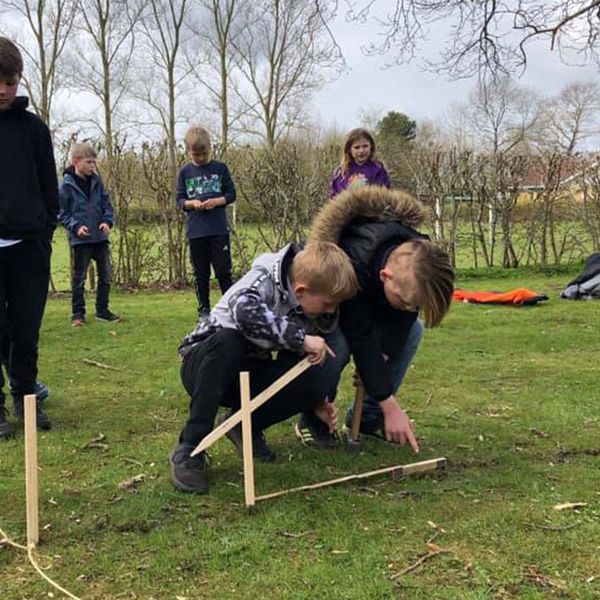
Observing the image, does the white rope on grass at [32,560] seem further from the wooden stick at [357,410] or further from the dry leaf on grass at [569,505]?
the dry leaf on grass at [569,505]

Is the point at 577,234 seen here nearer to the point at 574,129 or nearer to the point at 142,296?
the point at 142,296

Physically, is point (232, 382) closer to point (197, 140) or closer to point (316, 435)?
point (316, 435)

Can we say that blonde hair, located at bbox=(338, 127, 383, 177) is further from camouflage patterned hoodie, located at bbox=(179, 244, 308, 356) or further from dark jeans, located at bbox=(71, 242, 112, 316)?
camouflage patterned hoodie, located at bbox=(179, 244, 308, 356)

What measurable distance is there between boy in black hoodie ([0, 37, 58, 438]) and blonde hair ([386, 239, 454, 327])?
6.37ft

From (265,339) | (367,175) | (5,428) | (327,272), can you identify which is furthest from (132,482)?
(367,175)

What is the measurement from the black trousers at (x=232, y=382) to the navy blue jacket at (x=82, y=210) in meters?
4.84

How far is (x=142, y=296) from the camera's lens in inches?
417

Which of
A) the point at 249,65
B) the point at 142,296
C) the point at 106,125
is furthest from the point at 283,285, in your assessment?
the point at 249,65

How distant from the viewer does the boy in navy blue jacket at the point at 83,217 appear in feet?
24.6

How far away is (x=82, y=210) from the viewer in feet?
24.8

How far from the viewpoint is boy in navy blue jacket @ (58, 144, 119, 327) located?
295 inches

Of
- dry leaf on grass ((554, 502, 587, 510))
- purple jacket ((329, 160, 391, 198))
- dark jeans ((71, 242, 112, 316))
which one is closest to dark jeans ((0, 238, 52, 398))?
dry leaf on grass ((554, 502, 587, 510))

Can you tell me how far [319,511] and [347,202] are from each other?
132cm

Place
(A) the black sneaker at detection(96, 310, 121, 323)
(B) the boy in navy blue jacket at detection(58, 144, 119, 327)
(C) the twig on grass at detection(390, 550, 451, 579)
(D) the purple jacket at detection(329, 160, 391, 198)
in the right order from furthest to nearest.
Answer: (A) the black sneaker at detection(96, 310, 121, 323) → (B) the boy in navy blue jacket at detection(58, 144, 119, 327) → (D) the purple jacket at detection(329, 160, 391, 198) → (C) the twig on grass at detection(390, 550, 451, 579)
